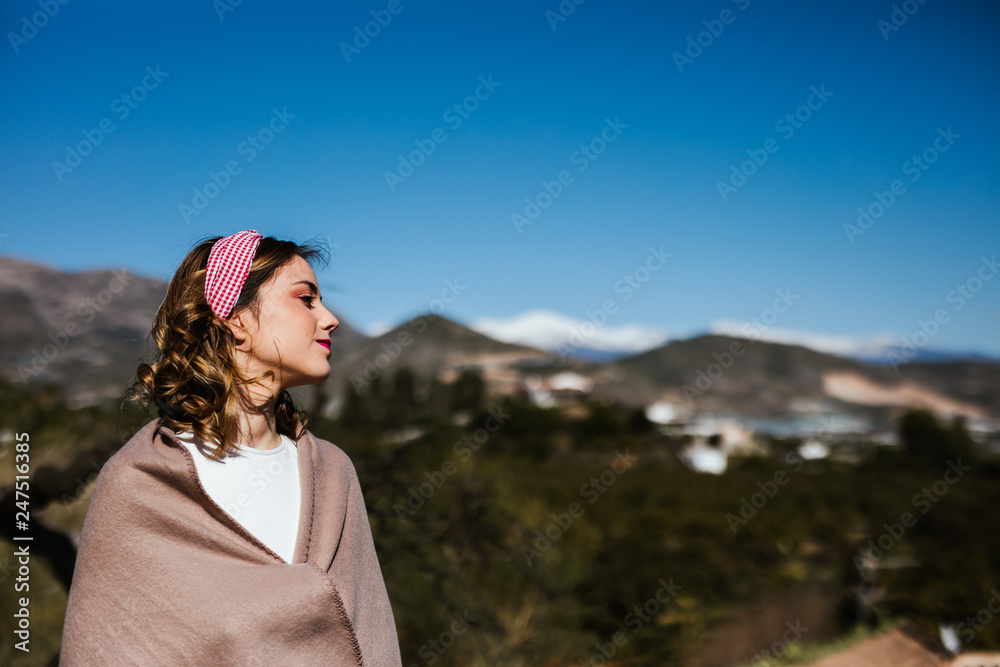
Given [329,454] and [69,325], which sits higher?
[329,454]

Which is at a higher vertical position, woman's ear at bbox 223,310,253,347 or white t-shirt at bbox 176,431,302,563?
woman's ear at bbox 223,310,253,347

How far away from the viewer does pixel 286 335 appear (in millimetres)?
1489

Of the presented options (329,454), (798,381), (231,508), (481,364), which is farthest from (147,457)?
(798,381)

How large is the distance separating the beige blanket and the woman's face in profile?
244mm

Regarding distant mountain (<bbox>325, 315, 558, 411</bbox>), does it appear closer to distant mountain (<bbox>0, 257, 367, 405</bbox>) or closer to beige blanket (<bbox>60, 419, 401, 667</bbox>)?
distant mountain (<bbox>0, 257, 367, 405</bbox>)

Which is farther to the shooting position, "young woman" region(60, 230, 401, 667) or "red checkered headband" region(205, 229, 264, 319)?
"red checkered headband" region(205, 229, 264, 319)

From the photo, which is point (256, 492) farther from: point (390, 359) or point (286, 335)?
point (390, 359)

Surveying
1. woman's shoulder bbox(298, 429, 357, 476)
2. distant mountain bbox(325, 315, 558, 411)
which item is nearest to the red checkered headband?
woman's shoulder bbox(298, 429, 357, 476)

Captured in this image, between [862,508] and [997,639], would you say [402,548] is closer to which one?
[997,639]

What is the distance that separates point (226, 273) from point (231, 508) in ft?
1.65

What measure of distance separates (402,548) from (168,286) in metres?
2.33

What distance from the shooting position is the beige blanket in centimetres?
127

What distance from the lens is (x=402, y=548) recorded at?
3.56 meters

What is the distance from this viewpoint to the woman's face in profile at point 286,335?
149cm
